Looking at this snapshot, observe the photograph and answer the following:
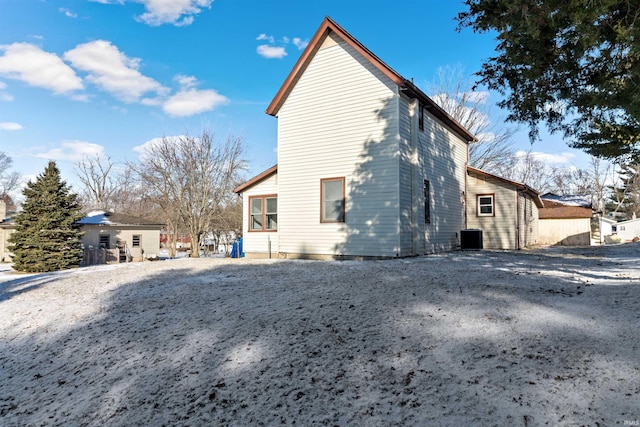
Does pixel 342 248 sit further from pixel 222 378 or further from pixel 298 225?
pixel 222 378

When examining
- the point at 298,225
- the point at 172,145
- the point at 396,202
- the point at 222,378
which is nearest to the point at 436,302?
the point at 222,378

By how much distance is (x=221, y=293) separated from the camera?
6.96m

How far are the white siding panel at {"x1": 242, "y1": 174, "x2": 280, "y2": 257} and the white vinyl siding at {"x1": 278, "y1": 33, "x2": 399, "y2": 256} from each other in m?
0.77

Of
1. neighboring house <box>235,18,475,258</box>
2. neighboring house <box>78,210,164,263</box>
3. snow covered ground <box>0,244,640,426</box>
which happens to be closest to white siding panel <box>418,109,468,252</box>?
neighboring house <box>235,18,475,258</box>

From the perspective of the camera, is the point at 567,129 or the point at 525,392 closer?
the point at 525,392

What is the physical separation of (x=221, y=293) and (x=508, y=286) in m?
5.10

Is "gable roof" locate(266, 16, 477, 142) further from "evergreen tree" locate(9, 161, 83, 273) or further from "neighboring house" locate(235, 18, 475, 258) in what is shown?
"evergreen tree" locate(9, 161, 83, 273)

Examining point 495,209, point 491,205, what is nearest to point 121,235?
point 491,205

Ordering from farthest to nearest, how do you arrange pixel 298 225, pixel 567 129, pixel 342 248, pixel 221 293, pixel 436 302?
pixel 298 225 → pixel 342 248 → pixel 567 129 → pixel 221 293 → pixel 436 302

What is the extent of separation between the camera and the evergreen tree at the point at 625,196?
153 feet

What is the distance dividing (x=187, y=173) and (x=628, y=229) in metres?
43.3

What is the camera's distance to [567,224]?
938 inches

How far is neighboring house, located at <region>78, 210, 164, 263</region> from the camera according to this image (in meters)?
26.8

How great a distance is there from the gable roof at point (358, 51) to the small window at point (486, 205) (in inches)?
174
